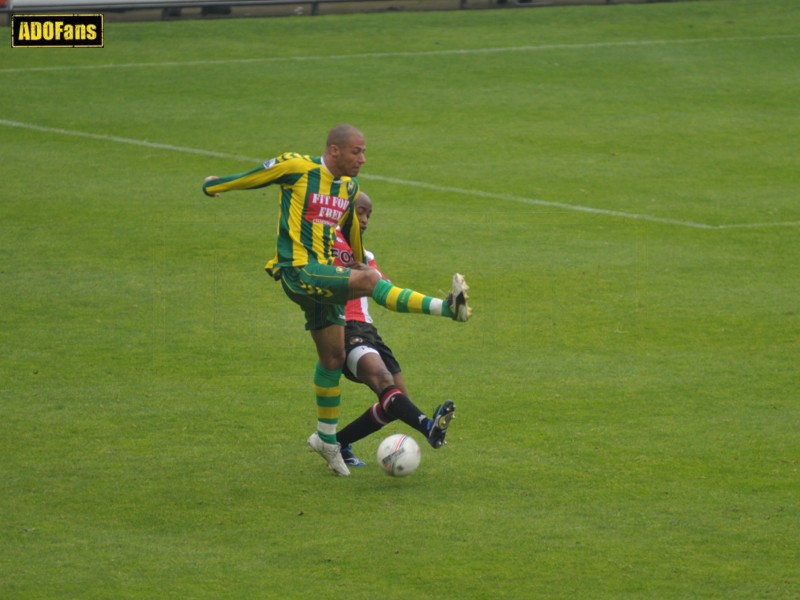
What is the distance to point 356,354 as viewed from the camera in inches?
377

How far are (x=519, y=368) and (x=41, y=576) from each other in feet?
17.6

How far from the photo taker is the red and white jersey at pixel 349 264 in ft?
31.1

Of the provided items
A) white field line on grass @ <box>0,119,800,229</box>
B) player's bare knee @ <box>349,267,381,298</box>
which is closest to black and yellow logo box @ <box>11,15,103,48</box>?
white field line on grass @ <box>0,119,800,229</box>

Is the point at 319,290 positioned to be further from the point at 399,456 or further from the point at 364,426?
the point at 399,456

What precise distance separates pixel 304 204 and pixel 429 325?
446 cm

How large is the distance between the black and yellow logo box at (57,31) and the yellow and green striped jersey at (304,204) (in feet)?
61.3

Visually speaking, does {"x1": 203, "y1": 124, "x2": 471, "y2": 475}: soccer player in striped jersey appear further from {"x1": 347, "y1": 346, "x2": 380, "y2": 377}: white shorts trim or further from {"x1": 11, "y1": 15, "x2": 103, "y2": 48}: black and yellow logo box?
{"x1": 11, "y1": 15, "x2": 103, "y2": 48}: black and yellow logo box

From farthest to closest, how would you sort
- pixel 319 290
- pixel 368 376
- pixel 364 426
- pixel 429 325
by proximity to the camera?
pixel 429 325 → pixel 364 426 → pixel 368 376 → pixel 319 290

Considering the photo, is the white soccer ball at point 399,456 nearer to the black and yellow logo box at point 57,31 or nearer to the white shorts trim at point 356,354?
the white shorts trim at point 356,354

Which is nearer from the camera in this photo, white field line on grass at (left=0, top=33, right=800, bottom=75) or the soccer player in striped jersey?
the soccer player in striped jersey

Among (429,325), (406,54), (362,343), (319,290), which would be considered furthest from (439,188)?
(319,290)

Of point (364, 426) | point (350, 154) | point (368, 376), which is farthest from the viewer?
point (364, 426)

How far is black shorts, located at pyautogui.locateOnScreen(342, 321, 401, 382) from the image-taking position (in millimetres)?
9648

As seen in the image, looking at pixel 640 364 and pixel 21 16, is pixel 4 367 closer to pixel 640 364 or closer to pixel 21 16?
pixel 640 364
